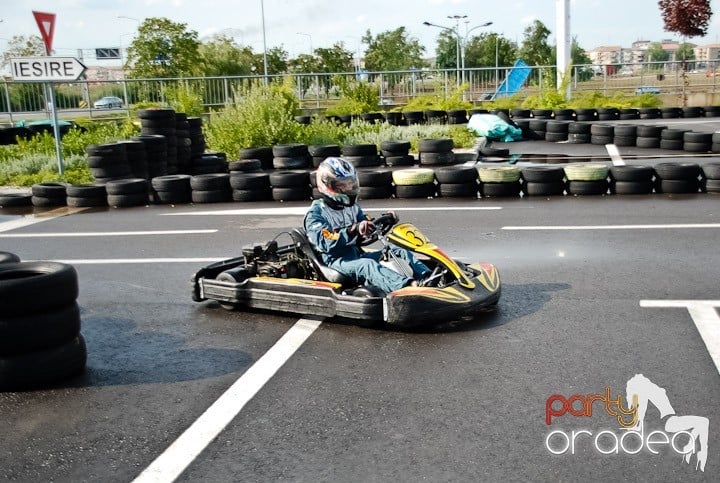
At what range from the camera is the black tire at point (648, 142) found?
18.9 m

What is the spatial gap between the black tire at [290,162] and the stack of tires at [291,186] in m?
3.82

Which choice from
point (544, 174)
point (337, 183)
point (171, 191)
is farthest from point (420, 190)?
point (337, 183)

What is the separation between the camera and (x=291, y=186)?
1343cm

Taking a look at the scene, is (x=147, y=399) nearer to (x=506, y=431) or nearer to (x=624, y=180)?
(x=506, y=431)

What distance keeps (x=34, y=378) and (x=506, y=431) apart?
304 centimetres

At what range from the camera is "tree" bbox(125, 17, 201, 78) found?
45188 millimetres

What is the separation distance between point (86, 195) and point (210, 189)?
216 cm

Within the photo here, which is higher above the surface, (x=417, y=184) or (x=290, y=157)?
(x=290, y=157)

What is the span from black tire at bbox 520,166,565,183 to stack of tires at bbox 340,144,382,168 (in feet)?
15.6

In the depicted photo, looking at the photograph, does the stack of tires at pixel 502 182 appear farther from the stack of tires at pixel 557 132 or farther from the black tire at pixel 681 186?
the stack of tires at pixel 557 132

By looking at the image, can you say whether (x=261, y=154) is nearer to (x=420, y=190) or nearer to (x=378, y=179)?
(x=378, y=179)

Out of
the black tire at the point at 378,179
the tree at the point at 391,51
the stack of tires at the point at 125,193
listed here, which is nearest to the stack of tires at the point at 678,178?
the black tire at the point at 378,179

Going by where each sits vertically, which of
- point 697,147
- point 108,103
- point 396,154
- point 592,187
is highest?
point 108,103

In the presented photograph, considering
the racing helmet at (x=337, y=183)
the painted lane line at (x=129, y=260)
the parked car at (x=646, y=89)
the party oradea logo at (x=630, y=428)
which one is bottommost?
the party oradea logo at (x=630, y=428)
